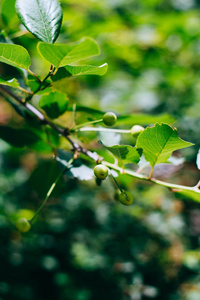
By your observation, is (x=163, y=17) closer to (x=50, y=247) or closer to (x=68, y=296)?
(x=50, y=247)

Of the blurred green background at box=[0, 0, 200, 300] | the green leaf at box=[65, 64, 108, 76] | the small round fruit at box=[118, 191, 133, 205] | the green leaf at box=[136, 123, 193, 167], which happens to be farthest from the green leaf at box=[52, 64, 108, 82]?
the blurred green background at box=[0, 0, 200, 300]

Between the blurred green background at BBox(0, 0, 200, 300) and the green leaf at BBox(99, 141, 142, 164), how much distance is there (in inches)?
38.7

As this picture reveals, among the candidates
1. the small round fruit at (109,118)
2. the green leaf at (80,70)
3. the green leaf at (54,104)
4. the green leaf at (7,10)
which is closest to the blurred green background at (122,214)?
the green leaf at (7,10)

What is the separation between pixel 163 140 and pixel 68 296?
177cm

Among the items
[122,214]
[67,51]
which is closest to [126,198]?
[67,51]

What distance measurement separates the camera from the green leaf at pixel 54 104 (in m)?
0.88

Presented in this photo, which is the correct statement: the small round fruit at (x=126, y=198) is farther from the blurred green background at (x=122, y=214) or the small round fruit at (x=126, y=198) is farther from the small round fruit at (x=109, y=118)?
the blurred green background at (x=122, y=214)

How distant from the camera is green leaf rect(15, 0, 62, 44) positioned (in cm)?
60

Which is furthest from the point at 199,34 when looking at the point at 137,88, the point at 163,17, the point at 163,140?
the point at 163,140

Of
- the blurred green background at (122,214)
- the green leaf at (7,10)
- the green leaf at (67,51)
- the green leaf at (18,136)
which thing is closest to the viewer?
the green leaf at (67,51)

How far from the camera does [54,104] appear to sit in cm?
89

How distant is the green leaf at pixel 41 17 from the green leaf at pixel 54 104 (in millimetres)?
284

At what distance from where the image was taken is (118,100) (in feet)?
7.72

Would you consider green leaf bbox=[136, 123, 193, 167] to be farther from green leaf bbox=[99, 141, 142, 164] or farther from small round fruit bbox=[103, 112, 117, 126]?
small round fruit bbox=[103, 112, 117, 126]
